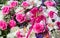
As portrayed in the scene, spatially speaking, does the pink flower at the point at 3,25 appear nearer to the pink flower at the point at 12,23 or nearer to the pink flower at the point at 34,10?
the pink flower at the point at 12,23

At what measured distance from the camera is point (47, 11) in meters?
0.82

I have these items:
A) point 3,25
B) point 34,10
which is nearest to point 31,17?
point 34,10

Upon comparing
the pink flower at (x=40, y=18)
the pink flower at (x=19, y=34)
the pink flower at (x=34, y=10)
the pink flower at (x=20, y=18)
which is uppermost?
the pink flower at (x=34, y=10)

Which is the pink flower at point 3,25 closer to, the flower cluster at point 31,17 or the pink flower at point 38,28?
the flower cluster at point 31,17

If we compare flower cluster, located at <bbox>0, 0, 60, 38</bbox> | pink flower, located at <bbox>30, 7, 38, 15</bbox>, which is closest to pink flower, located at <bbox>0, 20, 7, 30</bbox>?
flower cluster, located at <bbox>0, 0, 60, 38</bbox>

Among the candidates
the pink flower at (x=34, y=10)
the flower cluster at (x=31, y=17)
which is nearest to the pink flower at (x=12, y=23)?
the flower cluster at (x=31, y=17)

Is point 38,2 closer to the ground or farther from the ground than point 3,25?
farther from the ground

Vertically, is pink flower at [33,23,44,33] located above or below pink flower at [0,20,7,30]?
above

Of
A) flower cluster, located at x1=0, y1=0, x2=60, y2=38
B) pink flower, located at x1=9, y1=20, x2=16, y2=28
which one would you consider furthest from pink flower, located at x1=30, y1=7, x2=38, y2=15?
pink flower, located at x1=9, y1=20, x2=16, y2=28

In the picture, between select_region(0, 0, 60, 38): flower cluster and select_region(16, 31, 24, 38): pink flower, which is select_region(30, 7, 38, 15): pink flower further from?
select_region(16, 31, 24, 38): pink flower

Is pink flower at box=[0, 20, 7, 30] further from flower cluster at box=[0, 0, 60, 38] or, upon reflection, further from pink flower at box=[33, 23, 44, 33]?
pink flower at box=[33, 23, 44, 33]

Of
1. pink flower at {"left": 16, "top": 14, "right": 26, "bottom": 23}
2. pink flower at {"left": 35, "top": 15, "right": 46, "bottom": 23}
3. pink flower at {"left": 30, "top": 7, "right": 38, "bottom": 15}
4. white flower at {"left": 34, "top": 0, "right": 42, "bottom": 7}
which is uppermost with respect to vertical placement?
white flower at {"left": 34, "top": 0, "right": 42, "bottom": 7}

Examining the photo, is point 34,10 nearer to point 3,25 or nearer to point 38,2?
point 38,2

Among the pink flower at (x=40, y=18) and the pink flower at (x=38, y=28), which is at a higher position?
the pink flower at (x=40, y=18)
